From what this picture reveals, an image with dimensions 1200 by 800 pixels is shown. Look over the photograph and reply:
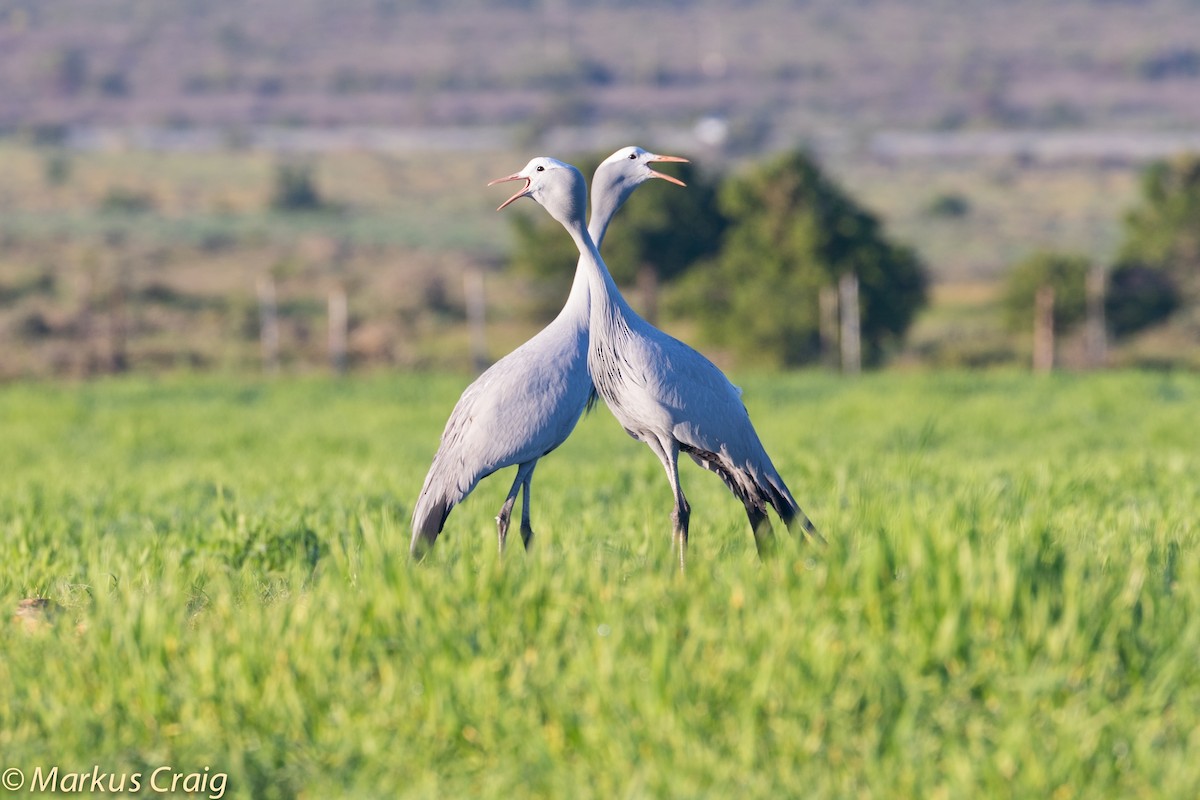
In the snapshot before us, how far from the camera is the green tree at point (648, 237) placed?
3322cm

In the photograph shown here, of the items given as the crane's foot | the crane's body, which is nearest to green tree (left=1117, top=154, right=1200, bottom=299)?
the crane's body

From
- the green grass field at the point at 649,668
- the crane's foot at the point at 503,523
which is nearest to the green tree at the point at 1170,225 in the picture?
the green grass field at the point at 649,668

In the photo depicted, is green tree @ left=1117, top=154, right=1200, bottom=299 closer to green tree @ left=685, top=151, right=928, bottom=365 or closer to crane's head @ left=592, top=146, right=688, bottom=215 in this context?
green tree @ left=685, top=151, right=928, bottom=365

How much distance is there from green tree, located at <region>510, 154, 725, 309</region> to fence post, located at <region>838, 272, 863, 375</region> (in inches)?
214

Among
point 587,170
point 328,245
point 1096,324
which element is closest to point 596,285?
point 1096,324

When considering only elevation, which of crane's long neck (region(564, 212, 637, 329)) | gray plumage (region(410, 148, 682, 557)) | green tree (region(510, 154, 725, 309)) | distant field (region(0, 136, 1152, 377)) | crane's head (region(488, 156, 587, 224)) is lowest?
distant field (region(0, 136, 1152, 377))

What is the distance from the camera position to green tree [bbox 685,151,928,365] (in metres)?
29.1

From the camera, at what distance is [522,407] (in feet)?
19.2

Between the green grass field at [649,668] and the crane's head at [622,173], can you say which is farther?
the crane's head at [622,173]

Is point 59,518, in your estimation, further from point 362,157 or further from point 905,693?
point 362,157

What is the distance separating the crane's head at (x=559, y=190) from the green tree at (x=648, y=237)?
1055 inches

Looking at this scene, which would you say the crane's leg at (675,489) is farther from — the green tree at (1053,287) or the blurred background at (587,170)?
the green tree at (1053,287)

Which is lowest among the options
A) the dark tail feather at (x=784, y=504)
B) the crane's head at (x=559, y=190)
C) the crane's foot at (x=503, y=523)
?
the crane's foot at (x=503, y=523)

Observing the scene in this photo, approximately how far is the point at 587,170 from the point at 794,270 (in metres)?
5.47
